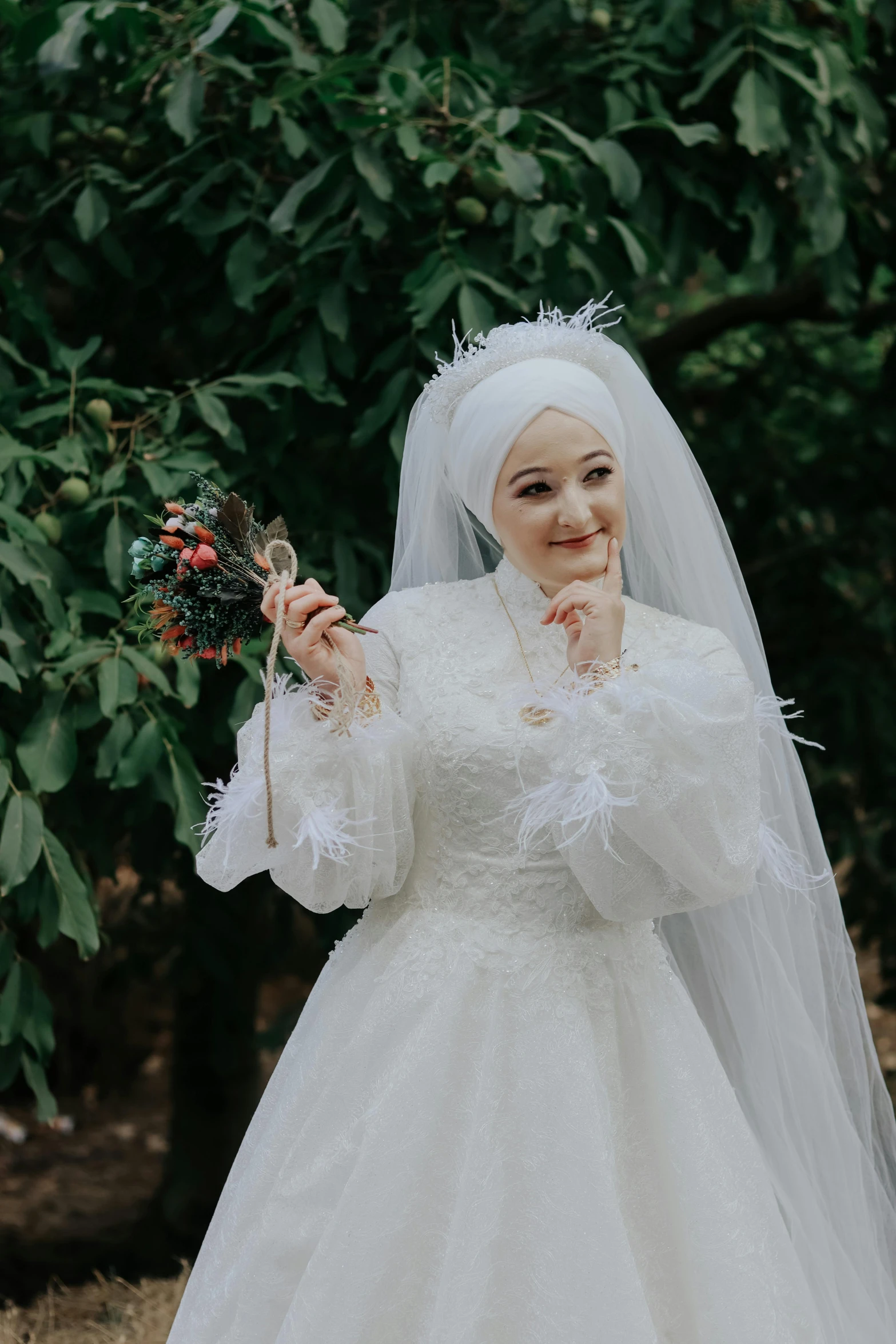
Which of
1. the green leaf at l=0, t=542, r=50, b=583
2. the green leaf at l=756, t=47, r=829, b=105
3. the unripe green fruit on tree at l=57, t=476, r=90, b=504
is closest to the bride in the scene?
the green leaf at l=0, t=542, r=50, b=583

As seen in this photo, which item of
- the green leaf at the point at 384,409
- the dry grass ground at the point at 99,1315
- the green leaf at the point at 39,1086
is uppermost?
the green leaf at the point at 384,409

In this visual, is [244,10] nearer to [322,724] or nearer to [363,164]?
[363,164]

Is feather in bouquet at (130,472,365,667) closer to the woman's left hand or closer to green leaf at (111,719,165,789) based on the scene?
the woman's left hand

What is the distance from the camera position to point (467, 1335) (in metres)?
1.79

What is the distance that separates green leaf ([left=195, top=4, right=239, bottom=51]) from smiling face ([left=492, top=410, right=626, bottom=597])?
1.11 metres

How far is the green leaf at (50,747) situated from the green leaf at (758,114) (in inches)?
66.8

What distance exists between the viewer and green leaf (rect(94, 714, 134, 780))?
2.53 m

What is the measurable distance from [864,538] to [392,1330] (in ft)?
9.96

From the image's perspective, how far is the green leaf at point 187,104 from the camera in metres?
2.77

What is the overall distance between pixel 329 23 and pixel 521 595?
4.25 feet

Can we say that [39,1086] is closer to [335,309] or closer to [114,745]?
[114,745]

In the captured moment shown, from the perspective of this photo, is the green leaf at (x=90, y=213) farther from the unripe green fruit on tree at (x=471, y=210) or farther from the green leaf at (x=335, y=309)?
the unripe green fruit on tree at (x=471, y=210)

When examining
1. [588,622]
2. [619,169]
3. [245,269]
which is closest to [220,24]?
[245,269]

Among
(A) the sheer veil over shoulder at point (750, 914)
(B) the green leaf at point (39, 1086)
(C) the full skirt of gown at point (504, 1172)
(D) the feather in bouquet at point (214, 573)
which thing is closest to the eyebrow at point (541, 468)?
(A) the sheer veil over shoulder at point (750, 914)
